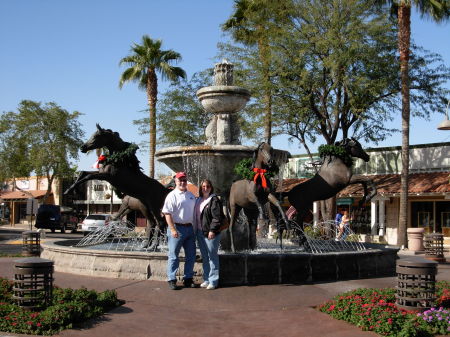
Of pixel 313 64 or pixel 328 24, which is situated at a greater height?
pixel 328 24

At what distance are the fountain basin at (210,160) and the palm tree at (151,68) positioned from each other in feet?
73.6

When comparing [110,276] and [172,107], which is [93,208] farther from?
[110,276]

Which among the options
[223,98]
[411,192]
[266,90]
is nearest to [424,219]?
[411,192]

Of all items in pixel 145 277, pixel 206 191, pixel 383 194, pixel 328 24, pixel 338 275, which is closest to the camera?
pixel 206 191

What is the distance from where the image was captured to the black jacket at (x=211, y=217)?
26.9 feet

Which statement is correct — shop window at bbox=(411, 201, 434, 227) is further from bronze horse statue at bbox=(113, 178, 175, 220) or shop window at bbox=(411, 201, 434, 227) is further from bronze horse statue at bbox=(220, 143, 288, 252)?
bronze horse statue at bbox=(113, 178, 175, 220)

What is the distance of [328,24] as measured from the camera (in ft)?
90.3

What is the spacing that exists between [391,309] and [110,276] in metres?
4.93

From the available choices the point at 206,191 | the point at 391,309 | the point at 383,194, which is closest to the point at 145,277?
the point at 206,191

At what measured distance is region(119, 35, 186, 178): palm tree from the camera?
34312 mm

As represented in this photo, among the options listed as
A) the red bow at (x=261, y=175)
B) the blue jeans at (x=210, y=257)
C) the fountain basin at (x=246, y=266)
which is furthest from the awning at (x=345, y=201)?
the blue jeans at (x=210, y=257)

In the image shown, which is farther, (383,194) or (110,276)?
(383,194)

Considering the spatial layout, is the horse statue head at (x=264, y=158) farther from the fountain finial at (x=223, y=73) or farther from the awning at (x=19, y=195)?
the awning at (x=19, y=195)

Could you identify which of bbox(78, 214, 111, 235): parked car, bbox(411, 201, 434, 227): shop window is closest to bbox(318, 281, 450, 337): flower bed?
bbox(411, 201, 434, 227): shop window
